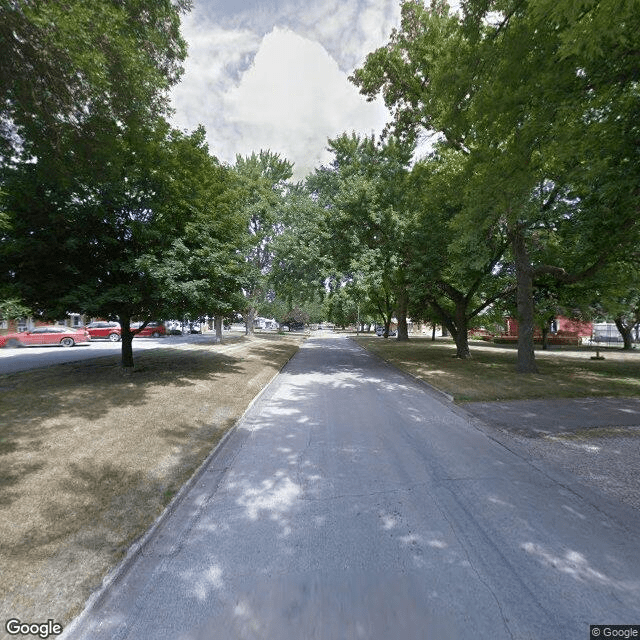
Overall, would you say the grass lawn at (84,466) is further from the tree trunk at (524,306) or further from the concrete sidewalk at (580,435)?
the tree trunk at (524,306)

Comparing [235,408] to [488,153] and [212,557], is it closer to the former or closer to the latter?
[212,557]

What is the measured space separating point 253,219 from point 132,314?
73.7 ft

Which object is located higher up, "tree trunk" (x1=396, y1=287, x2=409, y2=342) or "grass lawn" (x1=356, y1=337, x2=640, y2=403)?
"tree trunk" (x1=396, y1=287, x2=409, y2=342)

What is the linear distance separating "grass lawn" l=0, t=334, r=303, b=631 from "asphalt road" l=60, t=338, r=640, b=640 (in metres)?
0.33

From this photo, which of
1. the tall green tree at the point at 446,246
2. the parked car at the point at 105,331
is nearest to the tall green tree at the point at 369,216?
the tall green tree at the point at 446,246

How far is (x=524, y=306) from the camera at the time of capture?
507 inches

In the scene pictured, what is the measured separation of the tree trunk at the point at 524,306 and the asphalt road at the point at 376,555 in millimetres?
8992

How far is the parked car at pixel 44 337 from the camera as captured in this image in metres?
20.6

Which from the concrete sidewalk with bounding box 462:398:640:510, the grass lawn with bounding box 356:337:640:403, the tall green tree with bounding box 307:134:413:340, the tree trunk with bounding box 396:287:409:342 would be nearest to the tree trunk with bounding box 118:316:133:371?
the tall green tree with bounding box 307:134:413:340

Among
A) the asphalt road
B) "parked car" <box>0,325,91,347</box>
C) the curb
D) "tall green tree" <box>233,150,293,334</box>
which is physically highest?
"tall green tree" <box>233,150,293,334</box>

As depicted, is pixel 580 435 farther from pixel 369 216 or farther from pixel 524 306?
pixel 369 216

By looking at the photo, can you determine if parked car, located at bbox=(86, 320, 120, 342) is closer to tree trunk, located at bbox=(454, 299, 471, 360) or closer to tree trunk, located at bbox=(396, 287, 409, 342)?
tree trunk, located at bbox=(396, 287, 409, 342)

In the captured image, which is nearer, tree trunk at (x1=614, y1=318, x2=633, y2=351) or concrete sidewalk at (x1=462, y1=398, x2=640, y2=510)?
concrete sidewalk at (x1=462, y1=398, x2=640, y2=510)

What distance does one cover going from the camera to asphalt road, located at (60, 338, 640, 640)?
2309 millimetres
